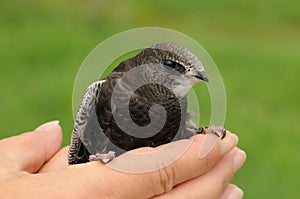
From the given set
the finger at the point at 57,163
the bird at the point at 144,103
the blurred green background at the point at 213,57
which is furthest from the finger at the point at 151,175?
the blurred green background at the point at 213,57

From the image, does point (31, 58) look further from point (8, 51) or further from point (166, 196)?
point (166, 196)

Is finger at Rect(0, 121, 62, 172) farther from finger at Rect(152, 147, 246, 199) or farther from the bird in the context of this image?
finger at Rect(152, 147, 246, 199)

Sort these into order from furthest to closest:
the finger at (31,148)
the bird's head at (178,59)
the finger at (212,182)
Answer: the finger at (31,148) → the finger at (212,182) → the bird's head at (178,59)

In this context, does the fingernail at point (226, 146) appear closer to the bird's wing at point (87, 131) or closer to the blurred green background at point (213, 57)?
the bird's wing at point (87, 131)

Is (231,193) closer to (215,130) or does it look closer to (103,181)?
(215,130)

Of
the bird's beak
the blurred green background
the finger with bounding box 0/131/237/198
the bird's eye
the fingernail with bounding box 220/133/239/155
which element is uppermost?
the bird's eye

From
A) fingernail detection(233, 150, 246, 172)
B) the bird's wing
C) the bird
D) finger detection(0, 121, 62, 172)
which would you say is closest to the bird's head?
the bird

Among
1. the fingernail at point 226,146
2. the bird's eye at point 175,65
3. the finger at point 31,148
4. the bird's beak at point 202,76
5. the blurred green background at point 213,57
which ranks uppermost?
the bird's eye at point 175,65
